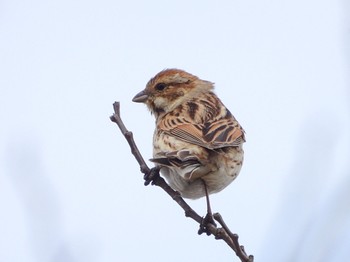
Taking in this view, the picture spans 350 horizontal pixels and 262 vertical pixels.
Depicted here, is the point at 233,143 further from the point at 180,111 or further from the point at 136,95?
the point at 136,95

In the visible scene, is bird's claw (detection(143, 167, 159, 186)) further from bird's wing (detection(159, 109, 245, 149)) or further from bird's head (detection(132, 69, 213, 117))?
bird's head (detection(132, 69, 213, 117))

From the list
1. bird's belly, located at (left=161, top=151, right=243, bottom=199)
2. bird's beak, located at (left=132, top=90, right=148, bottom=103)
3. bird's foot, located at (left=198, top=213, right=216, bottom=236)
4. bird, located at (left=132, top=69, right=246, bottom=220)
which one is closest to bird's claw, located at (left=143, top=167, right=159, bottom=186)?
bird, located at (left=132, top=69, right=246, bottom=220)

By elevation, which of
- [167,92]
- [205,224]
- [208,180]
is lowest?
[205,224]

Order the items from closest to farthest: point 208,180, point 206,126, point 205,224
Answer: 1. point 205,224
2. point 208,180
3. point 206,126

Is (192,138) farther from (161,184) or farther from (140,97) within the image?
(140,97)

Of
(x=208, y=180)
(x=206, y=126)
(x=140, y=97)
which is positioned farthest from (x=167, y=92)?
(x=208, y=180)

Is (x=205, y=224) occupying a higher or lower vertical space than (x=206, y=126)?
lower

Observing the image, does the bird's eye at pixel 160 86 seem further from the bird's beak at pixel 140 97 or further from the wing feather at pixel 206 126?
the wing feather at pixel 206 126

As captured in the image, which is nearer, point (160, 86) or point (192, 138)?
point (192, 138)
